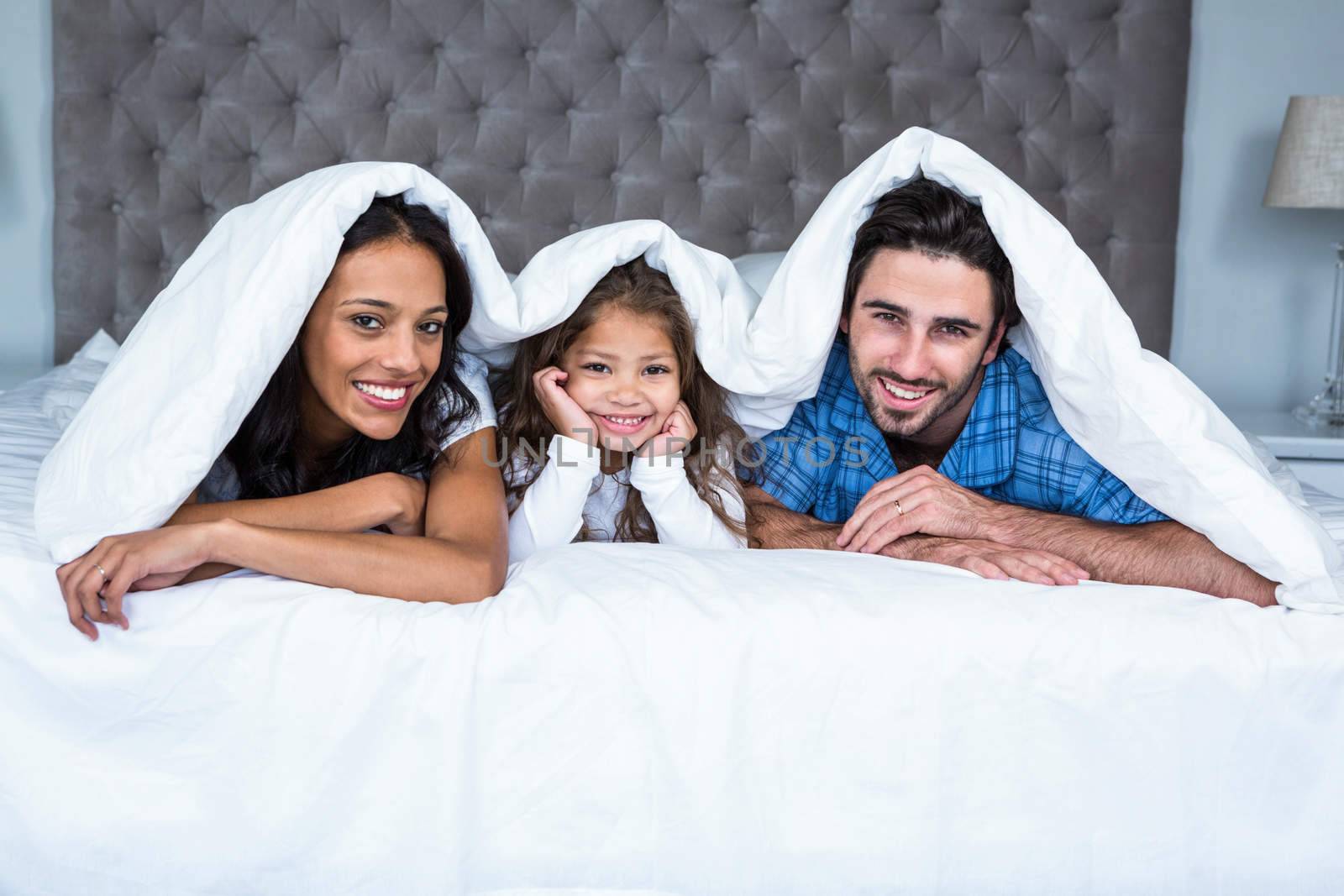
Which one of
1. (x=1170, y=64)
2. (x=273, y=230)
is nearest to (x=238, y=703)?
(x=273, y=230)

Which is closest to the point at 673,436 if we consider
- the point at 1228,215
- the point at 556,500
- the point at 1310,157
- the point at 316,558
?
the point at 556,500

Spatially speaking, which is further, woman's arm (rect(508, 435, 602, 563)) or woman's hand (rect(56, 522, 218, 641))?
woman's arm (rect(508, 435, 602, 563))

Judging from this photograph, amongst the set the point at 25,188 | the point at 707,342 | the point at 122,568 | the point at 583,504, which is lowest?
Answer: the point at 122,568

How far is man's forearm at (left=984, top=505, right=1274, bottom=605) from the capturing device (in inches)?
48.4

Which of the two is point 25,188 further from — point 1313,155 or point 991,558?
point 1313,155

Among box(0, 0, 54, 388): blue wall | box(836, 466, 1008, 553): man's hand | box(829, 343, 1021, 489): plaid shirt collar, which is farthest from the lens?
box(0, 0, 54, 388): blue wall

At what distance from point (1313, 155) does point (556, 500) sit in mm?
1918

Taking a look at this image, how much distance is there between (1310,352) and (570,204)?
1909 mm

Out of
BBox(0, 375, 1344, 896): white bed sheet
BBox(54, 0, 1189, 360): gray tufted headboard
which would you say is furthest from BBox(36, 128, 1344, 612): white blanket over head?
BBox(54, 0, 1189, 360): gray tufted headboard

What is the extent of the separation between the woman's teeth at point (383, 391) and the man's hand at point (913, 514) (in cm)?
60

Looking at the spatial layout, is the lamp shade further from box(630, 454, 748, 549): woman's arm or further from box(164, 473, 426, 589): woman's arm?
box(164, 473, 426, 589): woman's arm

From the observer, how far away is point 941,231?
1409 mm

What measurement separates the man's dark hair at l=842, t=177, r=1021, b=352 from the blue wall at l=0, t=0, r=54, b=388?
2.10 m

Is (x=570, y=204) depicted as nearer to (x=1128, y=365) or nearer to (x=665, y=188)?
(x=665, y=188)
